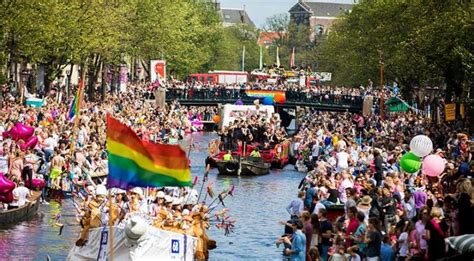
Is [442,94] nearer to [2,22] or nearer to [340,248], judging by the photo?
[2,22]

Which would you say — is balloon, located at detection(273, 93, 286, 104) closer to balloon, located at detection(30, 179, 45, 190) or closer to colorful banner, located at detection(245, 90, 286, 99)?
colorful banner, located at detection(245, 90, 286, 99)

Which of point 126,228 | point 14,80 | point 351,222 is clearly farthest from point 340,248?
point 14,80

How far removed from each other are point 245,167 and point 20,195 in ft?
84.0

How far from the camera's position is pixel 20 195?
41281 mm

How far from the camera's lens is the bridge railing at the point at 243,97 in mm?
100625

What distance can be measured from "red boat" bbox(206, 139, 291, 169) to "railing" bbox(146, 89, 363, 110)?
26732mm

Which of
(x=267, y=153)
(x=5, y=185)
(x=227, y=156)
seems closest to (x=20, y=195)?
(x=5, y=185)

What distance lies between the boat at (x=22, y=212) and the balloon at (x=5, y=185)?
609 millimetres

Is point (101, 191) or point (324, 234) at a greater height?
point (101, 191)

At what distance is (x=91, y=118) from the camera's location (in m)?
66.9

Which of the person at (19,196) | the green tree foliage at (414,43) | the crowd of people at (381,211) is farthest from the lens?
the green tree foliage at (414,43)

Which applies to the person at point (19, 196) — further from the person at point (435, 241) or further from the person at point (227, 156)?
the person at point (227, 156)

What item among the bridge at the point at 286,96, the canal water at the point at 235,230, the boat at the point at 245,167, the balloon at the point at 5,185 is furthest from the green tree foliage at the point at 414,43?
the balloon at the point at 5,185

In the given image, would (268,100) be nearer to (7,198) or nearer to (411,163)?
(7,198)
